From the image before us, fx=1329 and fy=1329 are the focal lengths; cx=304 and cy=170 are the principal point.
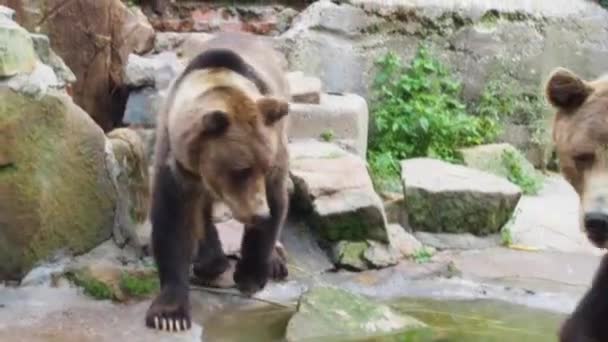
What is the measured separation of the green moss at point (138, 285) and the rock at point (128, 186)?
316 mm

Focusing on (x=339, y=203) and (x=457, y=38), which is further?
(x=457, y=38)

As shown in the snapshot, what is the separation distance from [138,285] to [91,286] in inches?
7.8

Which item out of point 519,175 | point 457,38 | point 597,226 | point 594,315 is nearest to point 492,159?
point 519,175

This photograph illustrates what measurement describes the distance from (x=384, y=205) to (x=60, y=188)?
5.66 feet

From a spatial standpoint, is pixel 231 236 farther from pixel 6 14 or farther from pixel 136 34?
pixel 136 34

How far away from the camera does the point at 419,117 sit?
309 inches

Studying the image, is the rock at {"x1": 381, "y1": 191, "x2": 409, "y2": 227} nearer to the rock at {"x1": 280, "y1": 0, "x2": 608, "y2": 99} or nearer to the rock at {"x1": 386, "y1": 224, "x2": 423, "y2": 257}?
the rock at {"x1": 386, "y1": 224, "x2": 423, "y2": 257}

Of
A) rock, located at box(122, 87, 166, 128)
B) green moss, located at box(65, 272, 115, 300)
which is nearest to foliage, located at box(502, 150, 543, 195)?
rock, located at box(122, 87, 166, 128)

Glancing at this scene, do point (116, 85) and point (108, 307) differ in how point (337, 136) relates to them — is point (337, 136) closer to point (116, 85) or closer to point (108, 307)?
point (116, 85)

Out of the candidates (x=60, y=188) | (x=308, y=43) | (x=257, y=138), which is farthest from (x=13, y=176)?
(x=308, y=43)

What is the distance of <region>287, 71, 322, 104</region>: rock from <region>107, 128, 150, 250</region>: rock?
1.32 meters

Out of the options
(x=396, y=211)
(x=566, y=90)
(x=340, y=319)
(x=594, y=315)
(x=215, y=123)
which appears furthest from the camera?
(x=396, y=211)

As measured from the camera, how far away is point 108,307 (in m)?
5.46

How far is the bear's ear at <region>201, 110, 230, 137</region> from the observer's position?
193 inches
